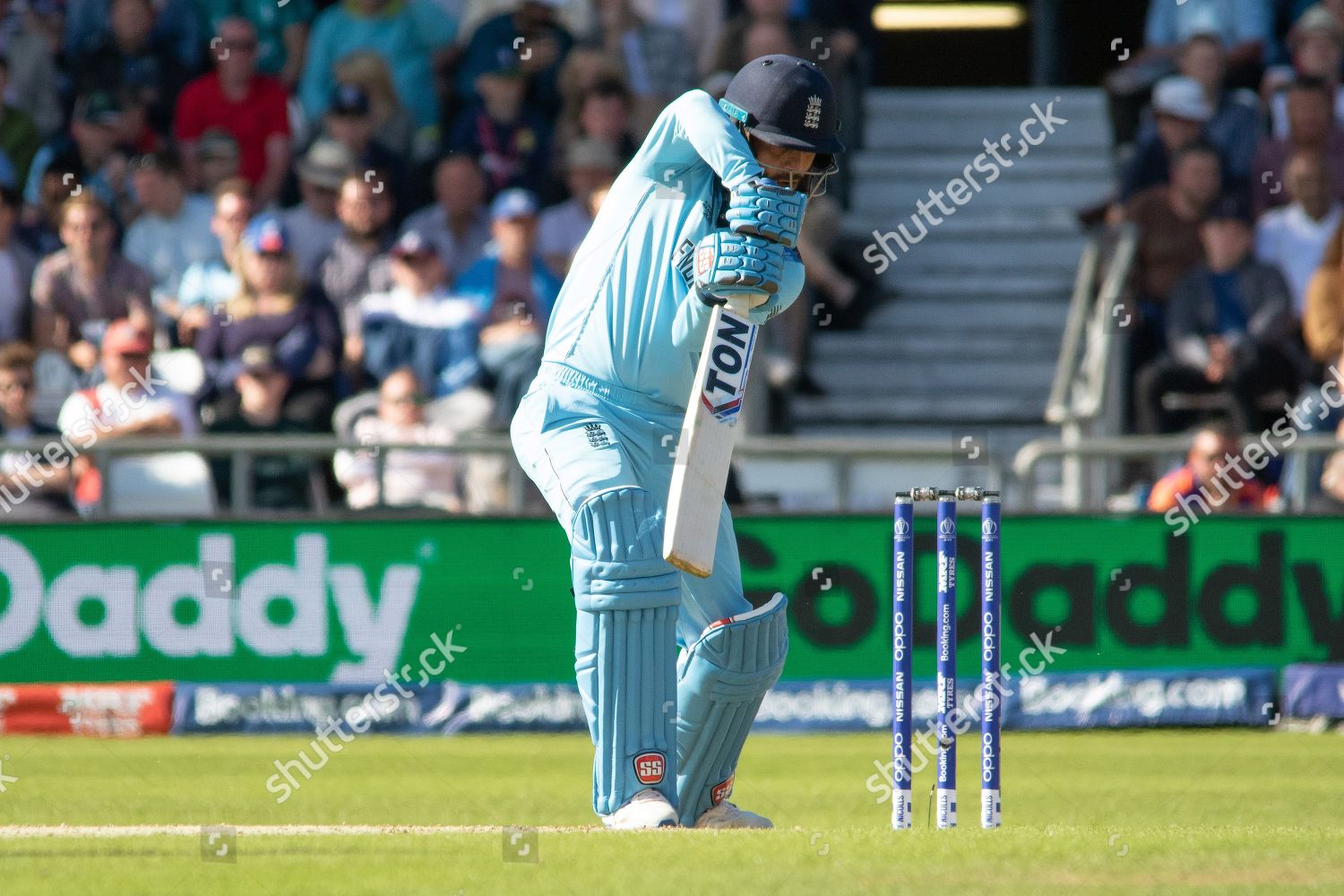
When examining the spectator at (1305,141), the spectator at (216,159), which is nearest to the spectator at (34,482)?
the spectator at (216,159)

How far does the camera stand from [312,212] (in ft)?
50.0

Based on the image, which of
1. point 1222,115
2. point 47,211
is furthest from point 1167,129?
point 47,211

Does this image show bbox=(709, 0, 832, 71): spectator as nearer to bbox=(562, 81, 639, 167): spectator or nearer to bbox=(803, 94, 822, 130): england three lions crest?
bbox=(562, 81, 639, 167): spectator

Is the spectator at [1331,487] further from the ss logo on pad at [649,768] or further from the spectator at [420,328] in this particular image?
the ss logo on pad at [649,768]

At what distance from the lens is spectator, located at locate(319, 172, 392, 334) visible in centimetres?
1450

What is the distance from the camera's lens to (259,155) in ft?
52.1

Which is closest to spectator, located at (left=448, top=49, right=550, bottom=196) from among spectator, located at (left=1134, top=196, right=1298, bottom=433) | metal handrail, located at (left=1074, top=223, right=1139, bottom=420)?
metal handrail, located at (left=1074, top=223, right=1139, bottom=420)

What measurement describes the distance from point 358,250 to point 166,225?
160 centimetres

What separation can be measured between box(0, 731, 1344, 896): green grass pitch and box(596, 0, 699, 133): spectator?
6.23 m

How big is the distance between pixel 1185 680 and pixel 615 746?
6.52 m

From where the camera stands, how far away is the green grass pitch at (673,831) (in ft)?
16.7

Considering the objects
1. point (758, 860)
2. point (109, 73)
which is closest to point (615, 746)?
point (758, 860)

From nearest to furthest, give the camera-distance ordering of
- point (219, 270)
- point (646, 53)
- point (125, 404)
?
point (125, 404) < point (219, 270) < point (646, 53)

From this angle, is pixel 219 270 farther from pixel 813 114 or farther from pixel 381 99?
pixel 813 114
